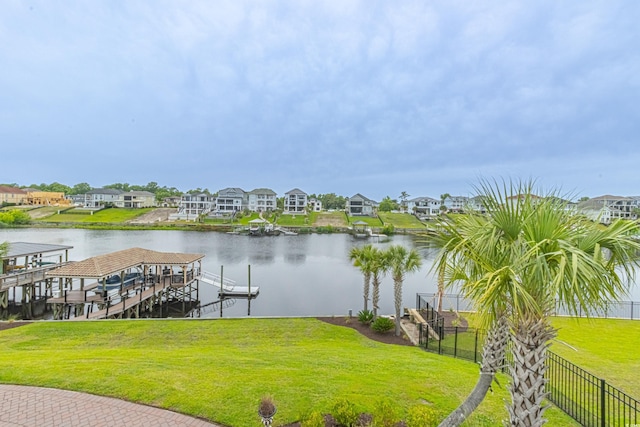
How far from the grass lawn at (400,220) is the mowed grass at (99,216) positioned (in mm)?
67080

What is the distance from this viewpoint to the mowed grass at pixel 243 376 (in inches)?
249

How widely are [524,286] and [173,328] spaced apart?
14.2 m

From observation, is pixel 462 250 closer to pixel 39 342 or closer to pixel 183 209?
pixel 39 342

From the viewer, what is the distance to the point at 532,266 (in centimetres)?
328

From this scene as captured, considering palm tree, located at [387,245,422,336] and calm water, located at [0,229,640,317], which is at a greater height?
palm tree, located at [387,245,422,336]

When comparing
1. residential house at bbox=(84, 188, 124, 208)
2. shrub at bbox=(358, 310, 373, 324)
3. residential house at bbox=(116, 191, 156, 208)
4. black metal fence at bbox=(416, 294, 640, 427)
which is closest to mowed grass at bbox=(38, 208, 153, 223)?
residential house at bbox=(116, 191, 156, 208)

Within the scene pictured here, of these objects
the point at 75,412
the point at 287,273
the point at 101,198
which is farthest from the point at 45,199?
the point at 75,412

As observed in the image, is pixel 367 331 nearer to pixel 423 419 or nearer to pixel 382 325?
pixel 382 325

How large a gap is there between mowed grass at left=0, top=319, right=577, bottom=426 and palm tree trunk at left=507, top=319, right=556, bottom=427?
9.45 feet

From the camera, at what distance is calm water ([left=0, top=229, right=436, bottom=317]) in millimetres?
21094

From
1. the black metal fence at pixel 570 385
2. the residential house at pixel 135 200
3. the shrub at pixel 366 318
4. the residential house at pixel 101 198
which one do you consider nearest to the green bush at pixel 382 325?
the shrub at pixel 366 318

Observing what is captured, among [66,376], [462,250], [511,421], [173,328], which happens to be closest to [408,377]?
[511,421]

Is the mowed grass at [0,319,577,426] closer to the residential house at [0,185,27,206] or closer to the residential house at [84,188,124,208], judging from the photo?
the residential house at [84,188,124,208]

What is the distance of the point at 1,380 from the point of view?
7145 mm
